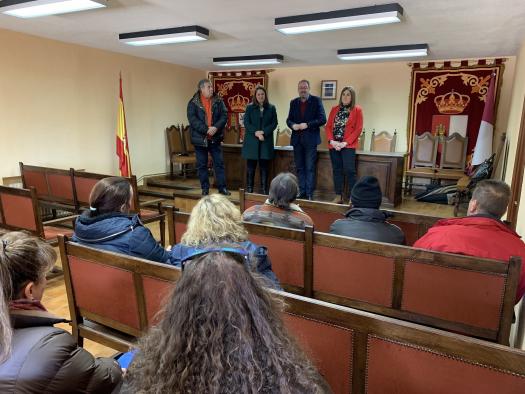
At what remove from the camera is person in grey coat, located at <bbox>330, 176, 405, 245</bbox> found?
196cm

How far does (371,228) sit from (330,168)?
3.20m

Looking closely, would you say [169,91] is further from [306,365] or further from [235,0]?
[306,365]

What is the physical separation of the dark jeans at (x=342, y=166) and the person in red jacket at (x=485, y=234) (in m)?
2.83

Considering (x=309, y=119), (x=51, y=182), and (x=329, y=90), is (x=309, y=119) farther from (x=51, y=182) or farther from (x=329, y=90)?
(x=51, y=182)

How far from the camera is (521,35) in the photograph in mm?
4098

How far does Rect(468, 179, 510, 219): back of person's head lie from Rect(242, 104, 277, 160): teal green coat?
10.4 ft

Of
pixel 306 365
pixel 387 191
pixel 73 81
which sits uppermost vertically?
pixel 73 81

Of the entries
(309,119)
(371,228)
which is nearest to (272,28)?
(309,119)

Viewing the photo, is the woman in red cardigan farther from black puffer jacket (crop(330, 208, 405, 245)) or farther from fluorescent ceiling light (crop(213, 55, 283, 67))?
black puffer jacket (crop(330, 208, 405, 245))

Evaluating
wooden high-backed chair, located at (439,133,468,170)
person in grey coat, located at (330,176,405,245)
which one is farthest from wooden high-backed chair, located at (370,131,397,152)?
person in grey coat, located at (330,176,405,245)

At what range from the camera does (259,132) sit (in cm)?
470

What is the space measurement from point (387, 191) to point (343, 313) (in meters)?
3.96

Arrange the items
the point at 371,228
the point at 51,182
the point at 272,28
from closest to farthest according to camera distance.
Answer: the point at 371,228
the point at 272,28
the point at 51,182

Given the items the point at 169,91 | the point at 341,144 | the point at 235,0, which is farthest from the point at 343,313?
the point at 169,91
